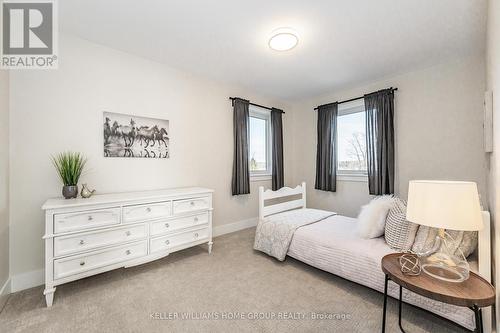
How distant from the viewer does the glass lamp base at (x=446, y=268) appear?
1.19 m

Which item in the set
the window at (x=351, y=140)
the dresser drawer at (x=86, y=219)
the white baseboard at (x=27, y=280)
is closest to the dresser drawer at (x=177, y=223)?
the dresser drawer at (x=86, y=219)

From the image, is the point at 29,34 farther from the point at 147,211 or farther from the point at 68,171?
the point at 147,211

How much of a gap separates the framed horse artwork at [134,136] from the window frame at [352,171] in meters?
2.95

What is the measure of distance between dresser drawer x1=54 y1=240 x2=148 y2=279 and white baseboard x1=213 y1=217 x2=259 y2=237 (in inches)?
53.2

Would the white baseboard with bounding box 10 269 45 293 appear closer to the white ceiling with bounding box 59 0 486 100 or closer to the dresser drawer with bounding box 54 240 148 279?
the dresser drawer with bounding box 54 240 148 279

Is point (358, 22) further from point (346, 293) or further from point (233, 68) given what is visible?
point (346, 293)

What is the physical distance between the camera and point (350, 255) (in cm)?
193

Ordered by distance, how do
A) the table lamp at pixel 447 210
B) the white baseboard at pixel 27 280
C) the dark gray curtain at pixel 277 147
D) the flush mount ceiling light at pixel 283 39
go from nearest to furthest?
the table lamp at pixel 447 210, the white baseboard at pixel 27 280, the flush mount ceiling light at pixel 283 39, the dark gray curtain at pixel 277 147

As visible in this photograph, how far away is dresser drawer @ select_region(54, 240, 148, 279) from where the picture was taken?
1768 millimetres

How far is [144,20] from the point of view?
2.00 m

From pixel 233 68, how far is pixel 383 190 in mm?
2842

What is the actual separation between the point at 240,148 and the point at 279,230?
1.59 meters

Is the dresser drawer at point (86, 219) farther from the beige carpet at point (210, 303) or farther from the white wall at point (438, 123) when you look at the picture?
→ the white wall at point (438, 123)

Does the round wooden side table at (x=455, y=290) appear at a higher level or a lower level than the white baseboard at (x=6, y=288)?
higher
